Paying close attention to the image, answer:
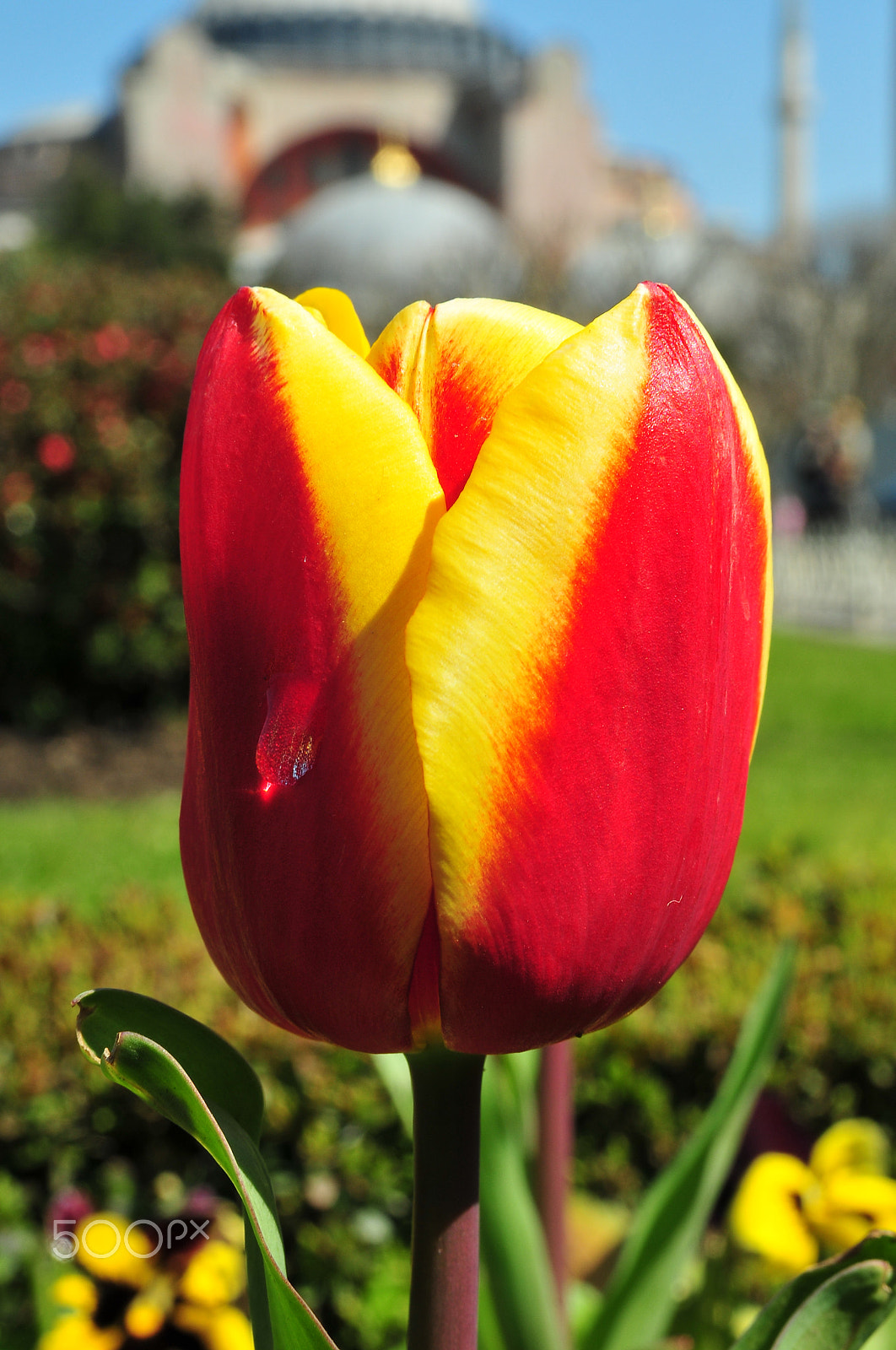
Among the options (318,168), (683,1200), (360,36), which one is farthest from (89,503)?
(360,36)

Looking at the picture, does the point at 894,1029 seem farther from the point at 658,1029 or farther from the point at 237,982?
the point at 237,982

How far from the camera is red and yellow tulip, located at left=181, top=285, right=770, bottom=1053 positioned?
0.48 m

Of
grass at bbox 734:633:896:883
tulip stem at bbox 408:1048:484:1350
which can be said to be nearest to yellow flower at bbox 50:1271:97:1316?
tulip stem at bbox 408:1048:484:1350

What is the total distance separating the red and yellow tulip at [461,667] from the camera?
0.48 m

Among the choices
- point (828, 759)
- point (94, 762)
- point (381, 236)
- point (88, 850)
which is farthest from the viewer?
point (381, 236)

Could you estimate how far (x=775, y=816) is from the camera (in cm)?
512

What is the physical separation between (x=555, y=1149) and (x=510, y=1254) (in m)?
0.16

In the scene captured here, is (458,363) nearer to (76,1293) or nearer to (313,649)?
(313,649)

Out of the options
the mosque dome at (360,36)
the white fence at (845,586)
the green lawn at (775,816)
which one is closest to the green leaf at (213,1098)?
the green lawn at (775,816)

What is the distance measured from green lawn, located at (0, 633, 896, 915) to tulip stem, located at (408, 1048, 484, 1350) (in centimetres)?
249

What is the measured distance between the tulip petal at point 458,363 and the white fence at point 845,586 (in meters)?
12.7

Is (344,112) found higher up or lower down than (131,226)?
higher up

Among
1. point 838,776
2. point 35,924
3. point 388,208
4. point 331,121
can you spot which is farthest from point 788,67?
point 35,924

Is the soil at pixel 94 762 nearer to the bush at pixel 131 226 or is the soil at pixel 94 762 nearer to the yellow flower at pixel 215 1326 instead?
the yellow flower at pixel 215 1326
